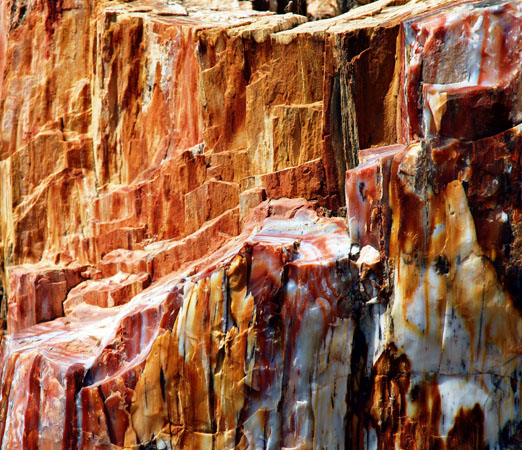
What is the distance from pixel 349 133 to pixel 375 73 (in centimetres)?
64

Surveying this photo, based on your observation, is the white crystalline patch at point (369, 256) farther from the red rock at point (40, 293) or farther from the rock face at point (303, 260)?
the red rock at point (40, 293)

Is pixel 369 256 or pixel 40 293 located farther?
pixel 40 293

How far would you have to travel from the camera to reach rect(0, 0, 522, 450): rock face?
19.7ft

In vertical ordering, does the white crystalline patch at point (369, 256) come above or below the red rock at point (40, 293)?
above

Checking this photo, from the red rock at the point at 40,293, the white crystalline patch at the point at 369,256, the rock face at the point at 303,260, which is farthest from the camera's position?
the red rock at the point at 40,293

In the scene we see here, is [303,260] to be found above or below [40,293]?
above

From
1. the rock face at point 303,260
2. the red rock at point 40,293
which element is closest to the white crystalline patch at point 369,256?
the rock face at point 303,260

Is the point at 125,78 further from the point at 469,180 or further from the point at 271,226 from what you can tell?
the point at 469,180

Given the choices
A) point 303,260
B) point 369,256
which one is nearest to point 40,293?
point 303,260

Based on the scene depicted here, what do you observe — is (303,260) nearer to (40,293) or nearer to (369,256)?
(369,256)

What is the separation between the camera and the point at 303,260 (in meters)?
6.33

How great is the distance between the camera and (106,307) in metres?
8.01

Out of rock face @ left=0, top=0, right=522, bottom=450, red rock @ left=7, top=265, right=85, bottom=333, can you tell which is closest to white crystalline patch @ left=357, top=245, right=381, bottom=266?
rock face @ left=0, top=0, right=522, bottom=450

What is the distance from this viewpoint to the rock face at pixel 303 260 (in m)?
6.00
